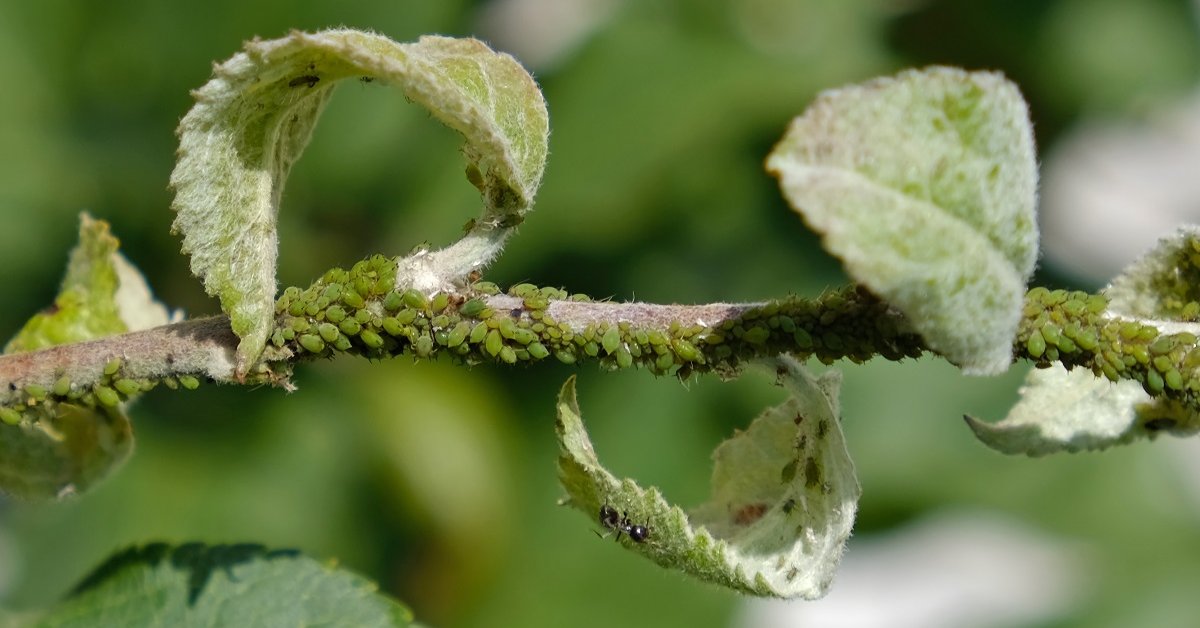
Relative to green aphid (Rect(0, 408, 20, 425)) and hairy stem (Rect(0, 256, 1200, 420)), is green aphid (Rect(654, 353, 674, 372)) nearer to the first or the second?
hairy stem (Rect(0, 256, 1200, 420))

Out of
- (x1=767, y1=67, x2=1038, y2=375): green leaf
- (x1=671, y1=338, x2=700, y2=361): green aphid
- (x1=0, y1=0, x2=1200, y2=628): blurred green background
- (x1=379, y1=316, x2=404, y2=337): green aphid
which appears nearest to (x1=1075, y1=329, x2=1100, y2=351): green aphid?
(x1=767, y1=67, x2=1038, y2=375): green leaf

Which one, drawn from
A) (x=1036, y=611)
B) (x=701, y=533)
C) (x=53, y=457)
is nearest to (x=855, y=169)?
(x=701, y=533)

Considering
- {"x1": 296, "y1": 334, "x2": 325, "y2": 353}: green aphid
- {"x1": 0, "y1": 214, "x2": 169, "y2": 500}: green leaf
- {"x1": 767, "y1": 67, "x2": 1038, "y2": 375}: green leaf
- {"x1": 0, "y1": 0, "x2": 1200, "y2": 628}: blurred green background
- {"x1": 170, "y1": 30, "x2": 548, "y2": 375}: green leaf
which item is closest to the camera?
{"x1": 767, "y1": 67, "x2": 1038, "y2": 375}: green leaf

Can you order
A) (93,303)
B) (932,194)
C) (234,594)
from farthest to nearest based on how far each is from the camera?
1. (93,303)
2. (234,594)
3. (932,194)

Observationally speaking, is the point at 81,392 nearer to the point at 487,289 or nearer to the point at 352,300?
the point at 352,300

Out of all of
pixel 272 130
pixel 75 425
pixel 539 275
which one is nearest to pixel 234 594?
pixel 75 425
